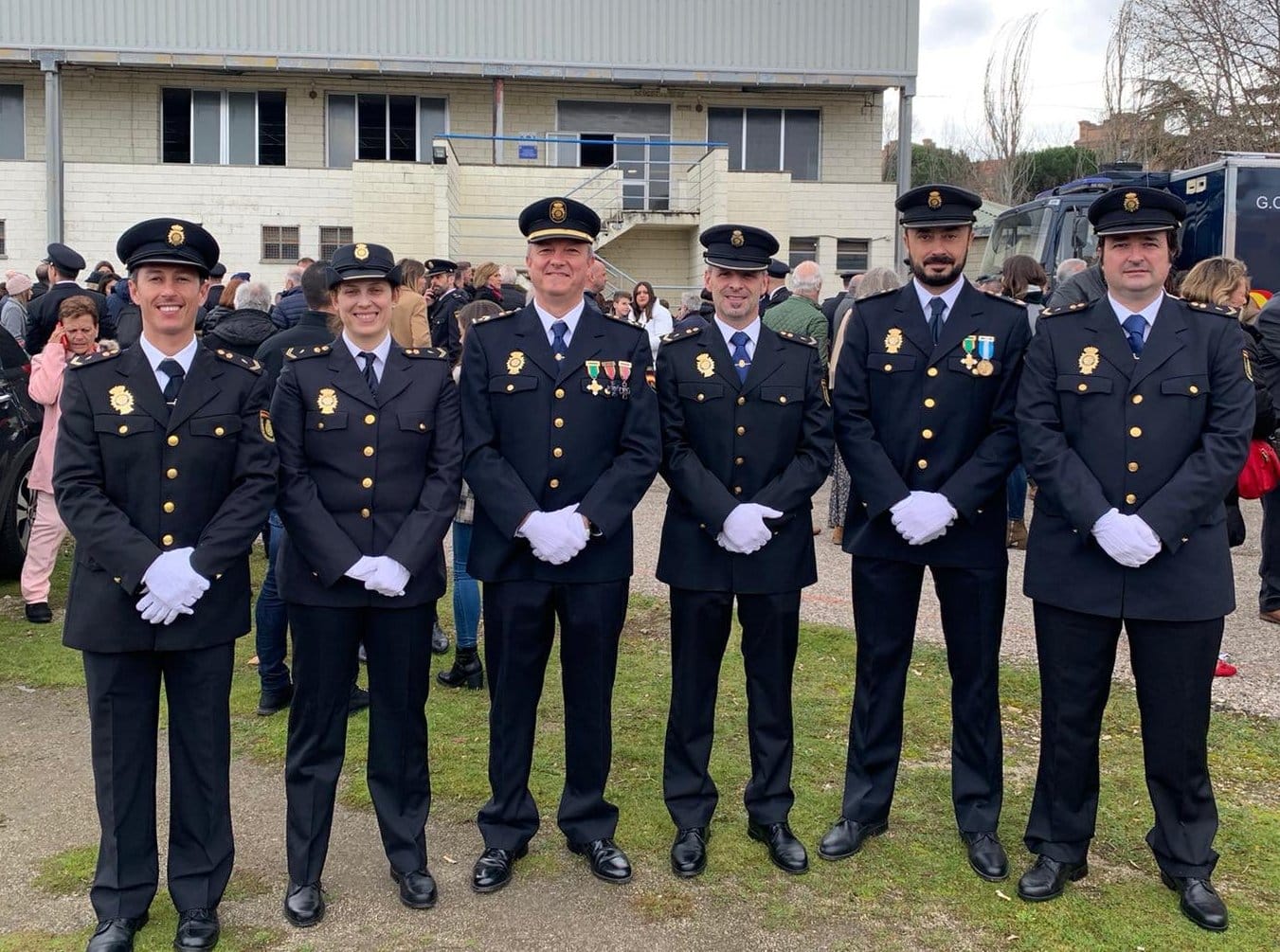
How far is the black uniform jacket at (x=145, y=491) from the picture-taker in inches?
141

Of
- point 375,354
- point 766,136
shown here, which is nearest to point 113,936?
point 375,354

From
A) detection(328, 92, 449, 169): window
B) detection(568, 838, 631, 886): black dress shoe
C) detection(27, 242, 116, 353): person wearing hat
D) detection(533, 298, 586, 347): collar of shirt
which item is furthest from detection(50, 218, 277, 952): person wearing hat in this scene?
detection(328, 92, 449, 169): window

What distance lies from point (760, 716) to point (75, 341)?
4.80 m

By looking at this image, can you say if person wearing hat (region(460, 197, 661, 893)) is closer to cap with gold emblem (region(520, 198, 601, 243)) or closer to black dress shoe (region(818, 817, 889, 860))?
cap with gold emblem (region(520, 198, 601, 243))

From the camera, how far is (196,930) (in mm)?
3674

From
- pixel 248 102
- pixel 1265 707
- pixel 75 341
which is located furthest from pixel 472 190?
pixel 1265 707

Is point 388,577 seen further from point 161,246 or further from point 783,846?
point 783,846

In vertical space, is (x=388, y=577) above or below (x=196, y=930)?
above

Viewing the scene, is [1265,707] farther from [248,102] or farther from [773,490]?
[248,102]

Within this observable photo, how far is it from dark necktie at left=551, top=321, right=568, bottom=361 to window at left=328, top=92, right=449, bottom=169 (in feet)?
65.2

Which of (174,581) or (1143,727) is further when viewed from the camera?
(1143,727)

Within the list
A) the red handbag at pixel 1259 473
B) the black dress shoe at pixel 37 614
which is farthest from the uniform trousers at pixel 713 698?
the black dress shoe at pixel 37 614

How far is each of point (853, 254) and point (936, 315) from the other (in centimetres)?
1953

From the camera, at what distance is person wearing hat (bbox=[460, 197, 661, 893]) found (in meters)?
4.17
